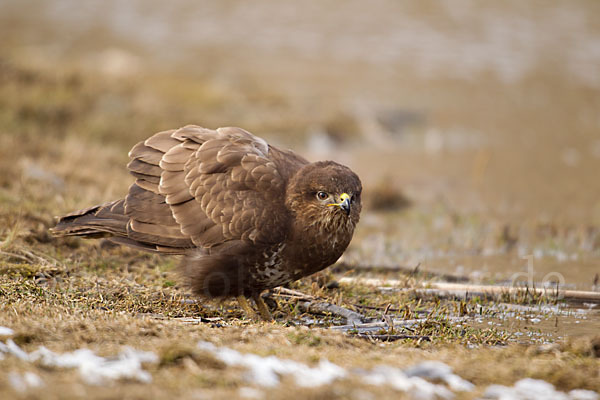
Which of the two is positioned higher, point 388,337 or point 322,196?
point 322,196

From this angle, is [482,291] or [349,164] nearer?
[482,291]

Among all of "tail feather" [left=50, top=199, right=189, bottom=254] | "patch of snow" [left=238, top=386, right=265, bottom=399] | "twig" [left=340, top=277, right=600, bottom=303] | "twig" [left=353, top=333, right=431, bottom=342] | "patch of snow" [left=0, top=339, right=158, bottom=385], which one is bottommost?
"twig" [left=353, top=333, right=431, bottom=342]

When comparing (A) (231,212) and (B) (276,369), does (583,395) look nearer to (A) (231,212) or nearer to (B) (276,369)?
(B) (276,369)

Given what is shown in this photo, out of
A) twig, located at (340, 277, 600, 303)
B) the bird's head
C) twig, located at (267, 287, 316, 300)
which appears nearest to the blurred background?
twig, located at (340, 277, 600, 303)

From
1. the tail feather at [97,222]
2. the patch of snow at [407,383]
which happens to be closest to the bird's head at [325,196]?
the tail feather at [97,222]

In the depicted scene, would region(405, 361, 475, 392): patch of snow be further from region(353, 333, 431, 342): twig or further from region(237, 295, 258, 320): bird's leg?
region(237, 295, 258, 320): bird's leg

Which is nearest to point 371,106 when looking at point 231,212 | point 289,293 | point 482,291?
point 482,291

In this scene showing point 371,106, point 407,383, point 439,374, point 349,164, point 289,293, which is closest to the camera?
point 407,383

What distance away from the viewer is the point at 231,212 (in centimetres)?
511

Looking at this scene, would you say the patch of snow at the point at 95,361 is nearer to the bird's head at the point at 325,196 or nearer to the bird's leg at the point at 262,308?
the bird's leg at the point at 262,308

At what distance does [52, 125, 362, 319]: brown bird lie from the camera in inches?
197

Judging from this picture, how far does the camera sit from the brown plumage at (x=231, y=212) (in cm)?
501

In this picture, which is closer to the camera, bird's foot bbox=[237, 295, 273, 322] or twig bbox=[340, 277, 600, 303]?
bird's foot bbox=[237, 295, 273, 322]

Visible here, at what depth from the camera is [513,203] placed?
32.1ft
